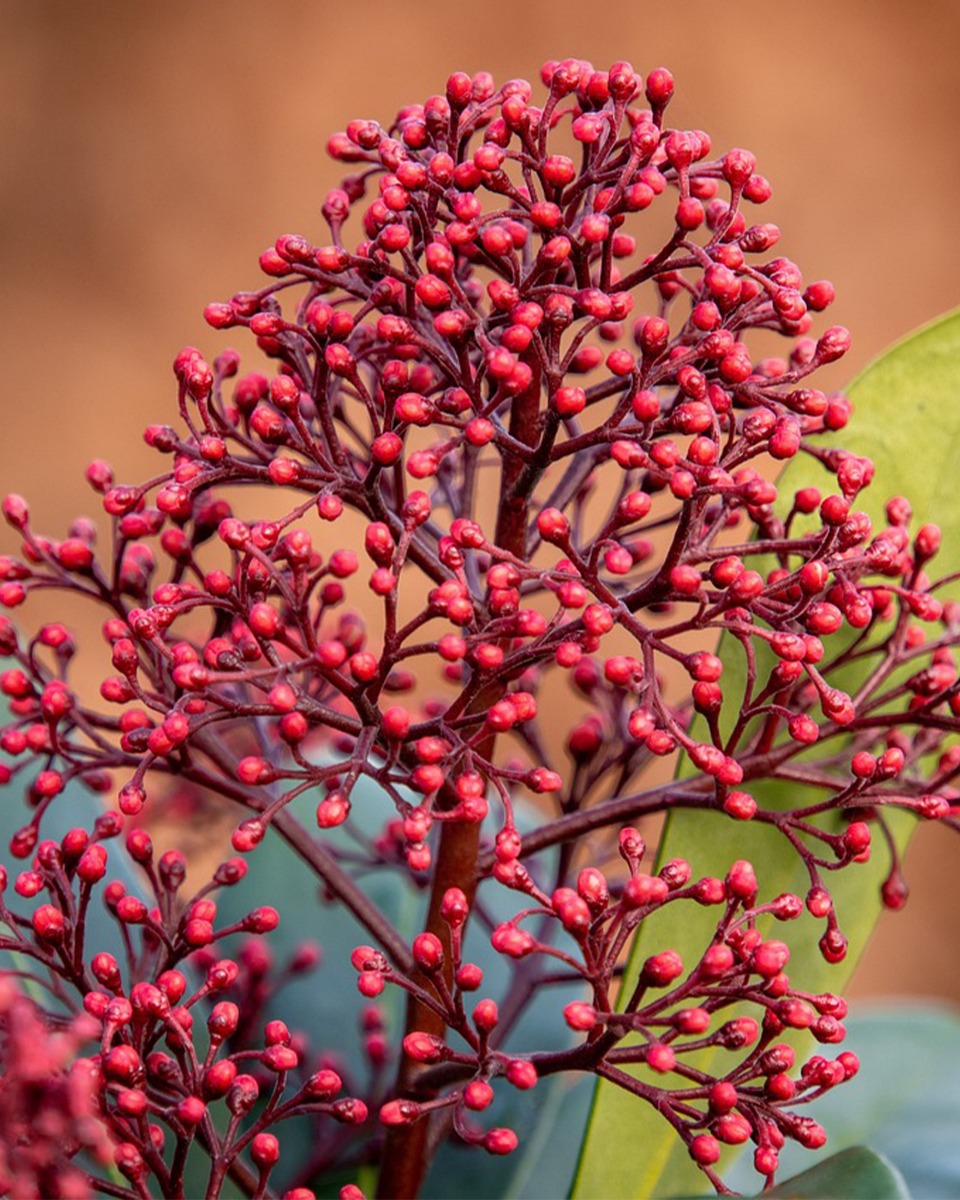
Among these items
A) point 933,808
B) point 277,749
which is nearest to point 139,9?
point 277,749

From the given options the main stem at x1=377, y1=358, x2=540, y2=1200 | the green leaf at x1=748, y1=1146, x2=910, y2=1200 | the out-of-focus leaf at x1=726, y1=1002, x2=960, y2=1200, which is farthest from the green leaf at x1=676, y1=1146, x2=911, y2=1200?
the out-of-focus leaf at x1=726, y1=1002, x2=960, y2=1200

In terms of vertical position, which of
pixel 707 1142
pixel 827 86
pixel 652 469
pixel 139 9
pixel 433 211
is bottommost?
pixel 707 1142

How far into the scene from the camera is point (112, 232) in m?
3.07

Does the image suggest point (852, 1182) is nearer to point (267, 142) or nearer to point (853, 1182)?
point (853, 1182)

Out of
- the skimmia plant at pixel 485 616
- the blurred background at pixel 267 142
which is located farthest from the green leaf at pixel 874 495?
the blurred background at pixel 267 142

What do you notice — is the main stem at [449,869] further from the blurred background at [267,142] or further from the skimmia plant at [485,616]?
the blurred background at [267,142]

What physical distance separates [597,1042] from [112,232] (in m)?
2.76

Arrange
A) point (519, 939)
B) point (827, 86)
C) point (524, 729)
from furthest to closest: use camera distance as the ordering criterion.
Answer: point (827, 86)
point (524, 729)
point (519, 939)

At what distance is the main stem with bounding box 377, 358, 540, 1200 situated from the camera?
664mm

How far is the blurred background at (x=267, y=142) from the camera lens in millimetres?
2875

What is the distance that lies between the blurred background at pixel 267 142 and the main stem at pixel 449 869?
2210 mm

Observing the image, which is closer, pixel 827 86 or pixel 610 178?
pixel 610 178

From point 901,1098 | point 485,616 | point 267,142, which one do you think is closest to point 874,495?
point 485,616

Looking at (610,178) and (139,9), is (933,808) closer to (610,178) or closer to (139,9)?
(610,178)
